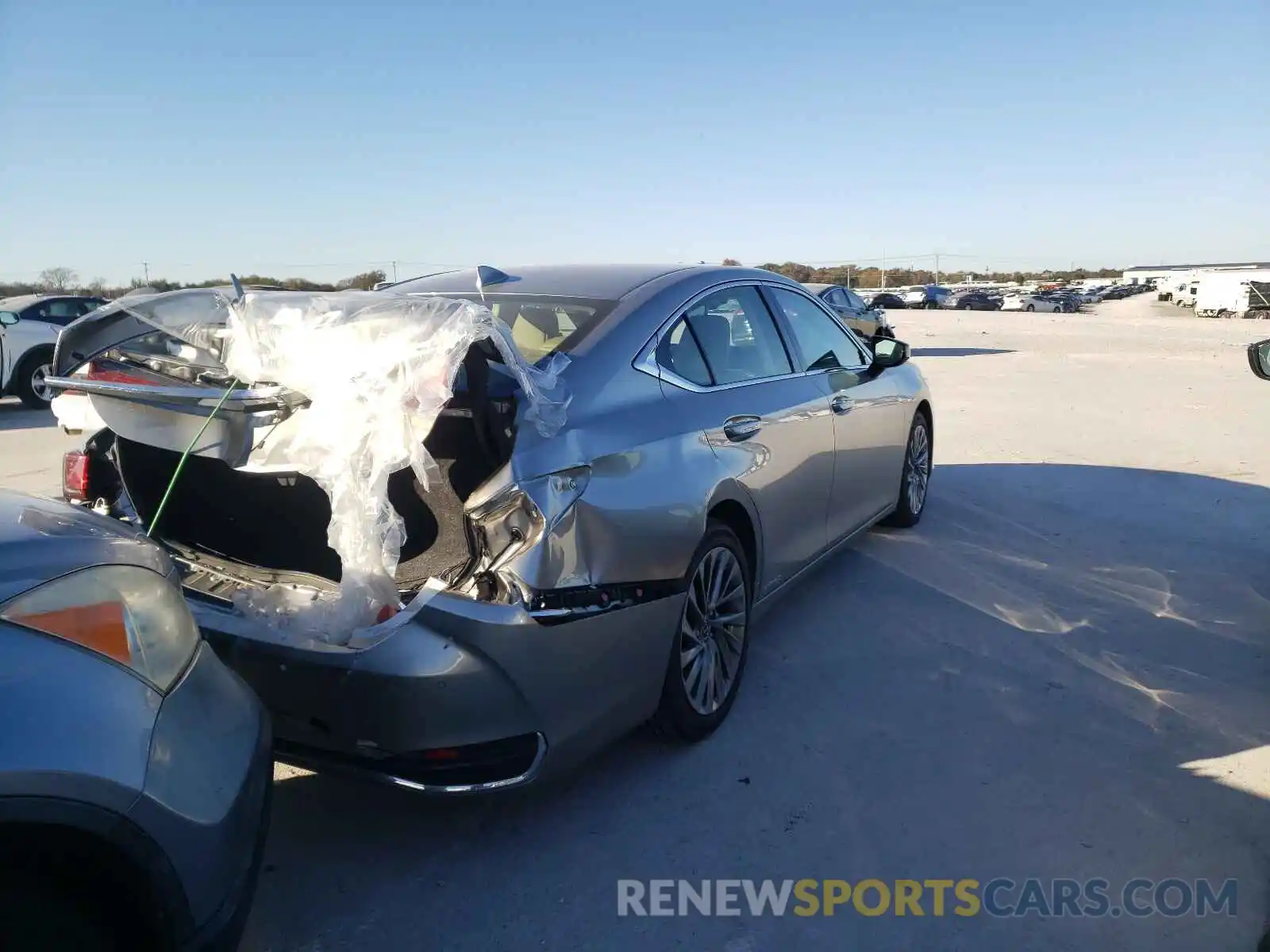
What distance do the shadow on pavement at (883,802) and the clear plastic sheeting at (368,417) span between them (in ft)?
2.62

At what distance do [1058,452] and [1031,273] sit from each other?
147747 millimetres

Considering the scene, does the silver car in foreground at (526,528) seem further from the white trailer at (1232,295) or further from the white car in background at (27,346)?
the white trailer at (1232,295)

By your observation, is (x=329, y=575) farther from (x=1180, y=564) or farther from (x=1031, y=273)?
(x=1031, y=273)

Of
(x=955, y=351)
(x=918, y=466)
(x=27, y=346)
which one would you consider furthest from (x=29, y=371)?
(x=955, y=351)

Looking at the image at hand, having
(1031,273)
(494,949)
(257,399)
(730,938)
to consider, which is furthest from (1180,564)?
(1031,273)

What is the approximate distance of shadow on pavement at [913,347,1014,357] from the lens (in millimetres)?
20531

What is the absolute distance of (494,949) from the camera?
8.11 ft

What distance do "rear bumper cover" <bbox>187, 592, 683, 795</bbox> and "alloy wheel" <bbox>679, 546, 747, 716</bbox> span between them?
589 mm

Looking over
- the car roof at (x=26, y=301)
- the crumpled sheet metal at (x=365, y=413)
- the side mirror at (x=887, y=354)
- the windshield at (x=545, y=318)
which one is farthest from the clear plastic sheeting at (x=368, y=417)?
the car roof at (x=26, y=301)

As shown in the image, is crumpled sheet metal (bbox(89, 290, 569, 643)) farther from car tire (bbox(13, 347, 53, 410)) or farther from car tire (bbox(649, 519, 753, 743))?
car tire (bbox(13, 347, 53, 410))

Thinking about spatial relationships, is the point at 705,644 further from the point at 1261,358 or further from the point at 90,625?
the point at 1261,358

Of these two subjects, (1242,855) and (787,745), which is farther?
(787,745)

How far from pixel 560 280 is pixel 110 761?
106 inches

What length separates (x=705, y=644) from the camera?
3.48 m
